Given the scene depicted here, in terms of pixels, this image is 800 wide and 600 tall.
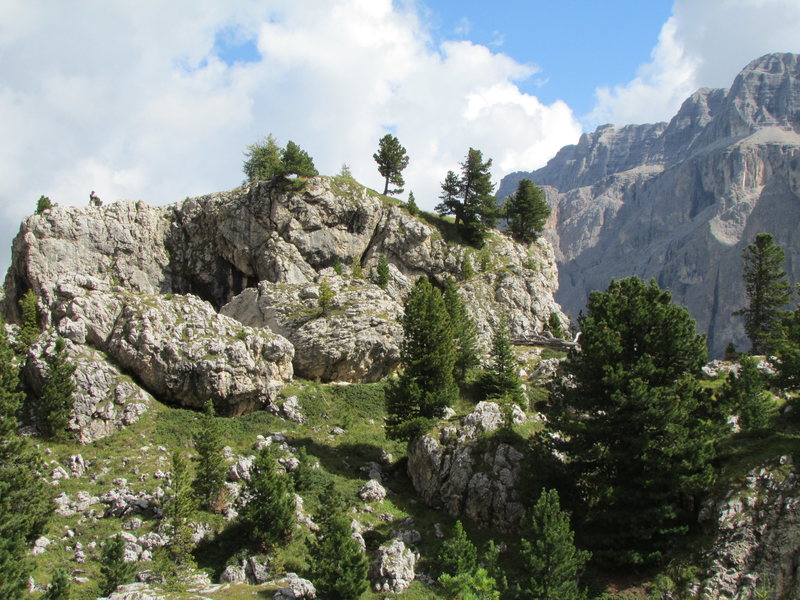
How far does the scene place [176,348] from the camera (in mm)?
43594

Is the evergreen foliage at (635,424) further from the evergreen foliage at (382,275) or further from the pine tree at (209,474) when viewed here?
the evergreen foliage at (382,275)

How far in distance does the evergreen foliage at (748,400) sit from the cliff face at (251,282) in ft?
101

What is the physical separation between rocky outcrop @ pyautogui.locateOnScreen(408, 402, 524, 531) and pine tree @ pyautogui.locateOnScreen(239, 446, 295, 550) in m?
10.7

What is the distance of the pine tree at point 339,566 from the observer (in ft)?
81.4

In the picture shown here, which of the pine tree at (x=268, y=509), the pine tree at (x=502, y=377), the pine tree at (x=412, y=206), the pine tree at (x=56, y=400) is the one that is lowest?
the pine tree at (x=268, y=509)

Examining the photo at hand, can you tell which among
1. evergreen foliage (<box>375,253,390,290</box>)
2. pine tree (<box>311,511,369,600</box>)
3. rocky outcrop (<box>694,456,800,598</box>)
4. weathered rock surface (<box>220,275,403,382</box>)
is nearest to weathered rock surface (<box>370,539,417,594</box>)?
pine tree (<box>311,511,369,600</box>)

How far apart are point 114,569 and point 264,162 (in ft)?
246

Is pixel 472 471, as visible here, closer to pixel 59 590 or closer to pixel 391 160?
pixel 59 590

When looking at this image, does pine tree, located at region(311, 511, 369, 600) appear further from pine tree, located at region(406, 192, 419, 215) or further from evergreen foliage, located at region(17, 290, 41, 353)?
pine tree, located at region(406, 192, 419, 215)

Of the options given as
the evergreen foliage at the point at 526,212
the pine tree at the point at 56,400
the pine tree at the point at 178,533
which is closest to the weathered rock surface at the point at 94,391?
the pine tree at the point at 56,400

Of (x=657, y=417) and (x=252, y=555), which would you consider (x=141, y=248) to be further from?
(x=657, y=417)

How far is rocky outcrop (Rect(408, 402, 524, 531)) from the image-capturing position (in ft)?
107

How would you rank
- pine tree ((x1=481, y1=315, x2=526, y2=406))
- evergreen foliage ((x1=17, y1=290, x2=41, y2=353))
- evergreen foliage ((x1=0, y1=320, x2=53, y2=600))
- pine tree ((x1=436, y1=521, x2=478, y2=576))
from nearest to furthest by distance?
1. evergreen foliage ((x1=0, y1=320, x2=53, y2=600))
2. pine tree ((x1=436, y1=521, x2=478, y2=576))
3. evergreen foliage ((x1=17, y1=290, x2=41, y2=353))
4. pine tree ((x1=481, y1=315, x2=526, y2=406))

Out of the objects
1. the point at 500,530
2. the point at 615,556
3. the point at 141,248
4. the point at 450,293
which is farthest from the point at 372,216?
the point at 615,556
